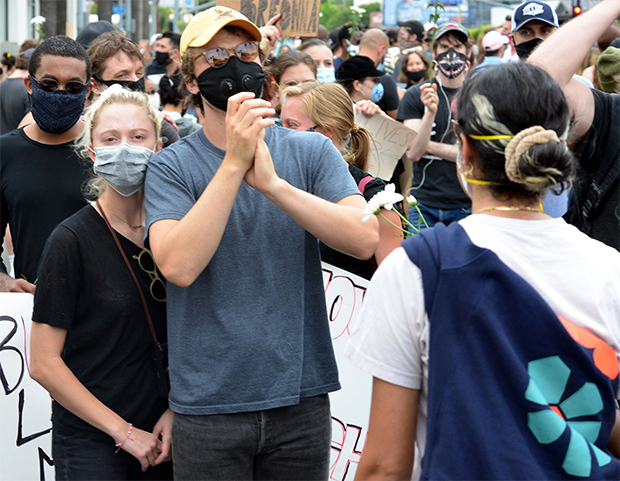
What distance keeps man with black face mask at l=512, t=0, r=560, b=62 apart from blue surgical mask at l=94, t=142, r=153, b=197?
8.98 ft

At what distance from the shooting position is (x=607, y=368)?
1595 mm

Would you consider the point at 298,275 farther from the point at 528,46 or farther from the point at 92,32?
the point at 92,32

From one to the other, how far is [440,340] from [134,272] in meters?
1.33

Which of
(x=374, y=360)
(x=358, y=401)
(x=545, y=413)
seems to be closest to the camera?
(x=545, y=413)

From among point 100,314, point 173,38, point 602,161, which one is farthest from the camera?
point 173,38

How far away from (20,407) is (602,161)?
2.79 meters

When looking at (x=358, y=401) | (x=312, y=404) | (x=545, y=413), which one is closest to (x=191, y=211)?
(x=312, y=404)

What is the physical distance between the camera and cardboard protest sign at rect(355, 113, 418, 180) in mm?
5449

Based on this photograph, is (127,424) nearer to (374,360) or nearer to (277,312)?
(277,312)

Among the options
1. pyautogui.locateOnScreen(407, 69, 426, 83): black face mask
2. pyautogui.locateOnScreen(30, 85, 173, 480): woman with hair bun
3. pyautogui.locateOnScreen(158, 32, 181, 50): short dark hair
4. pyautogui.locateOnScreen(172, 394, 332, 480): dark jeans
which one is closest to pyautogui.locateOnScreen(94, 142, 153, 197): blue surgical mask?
pyautogui.locateOnScreen(30, 85, 173, 480): woman with hair bun

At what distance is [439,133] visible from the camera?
6219 millimetres

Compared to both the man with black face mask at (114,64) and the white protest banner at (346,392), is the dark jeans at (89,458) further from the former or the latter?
the man with black face mask at (114,64)

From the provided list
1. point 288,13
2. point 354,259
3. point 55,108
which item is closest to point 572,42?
point 354,259

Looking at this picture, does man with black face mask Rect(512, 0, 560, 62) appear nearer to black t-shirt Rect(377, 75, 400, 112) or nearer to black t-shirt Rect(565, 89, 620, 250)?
black t-shirt Rect(565, 89, 620, 250)
